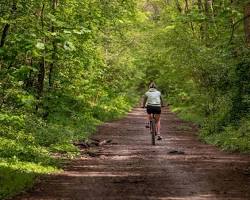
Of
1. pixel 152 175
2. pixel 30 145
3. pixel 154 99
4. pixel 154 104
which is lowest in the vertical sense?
pixel 152 175

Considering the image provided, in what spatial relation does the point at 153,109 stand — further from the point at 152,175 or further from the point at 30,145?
the point at 152,175

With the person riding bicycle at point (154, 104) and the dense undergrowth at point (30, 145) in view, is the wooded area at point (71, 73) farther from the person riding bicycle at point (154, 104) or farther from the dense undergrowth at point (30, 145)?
the person riding bicycle at point (154, 104)

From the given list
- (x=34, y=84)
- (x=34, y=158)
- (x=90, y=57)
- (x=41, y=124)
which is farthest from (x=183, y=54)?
(x=34, y=158)

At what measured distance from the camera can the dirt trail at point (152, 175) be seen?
30.9ft

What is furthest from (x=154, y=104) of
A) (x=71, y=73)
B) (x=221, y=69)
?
(x=71, y=73)

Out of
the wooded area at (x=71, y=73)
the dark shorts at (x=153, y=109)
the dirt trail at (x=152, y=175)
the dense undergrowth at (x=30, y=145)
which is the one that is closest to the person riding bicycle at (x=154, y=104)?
the dark shorts at (x=153, y=109)

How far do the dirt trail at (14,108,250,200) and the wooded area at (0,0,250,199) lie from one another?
823 millimetres

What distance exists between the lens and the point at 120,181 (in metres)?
10.8

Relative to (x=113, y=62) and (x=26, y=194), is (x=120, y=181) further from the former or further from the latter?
(x=113, y=62)

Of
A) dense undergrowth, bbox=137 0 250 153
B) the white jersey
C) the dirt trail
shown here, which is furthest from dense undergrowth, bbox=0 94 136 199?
dense undergrowth, bbox=137 0 250 153

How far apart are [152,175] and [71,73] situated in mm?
11042

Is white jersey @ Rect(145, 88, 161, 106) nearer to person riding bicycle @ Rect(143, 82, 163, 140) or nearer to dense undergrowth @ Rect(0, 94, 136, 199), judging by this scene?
person riding bicycle @ Rect(143, 82, 163, 140)

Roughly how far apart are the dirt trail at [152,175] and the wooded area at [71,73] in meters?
0.82

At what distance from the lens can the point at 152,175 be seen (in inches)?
455
